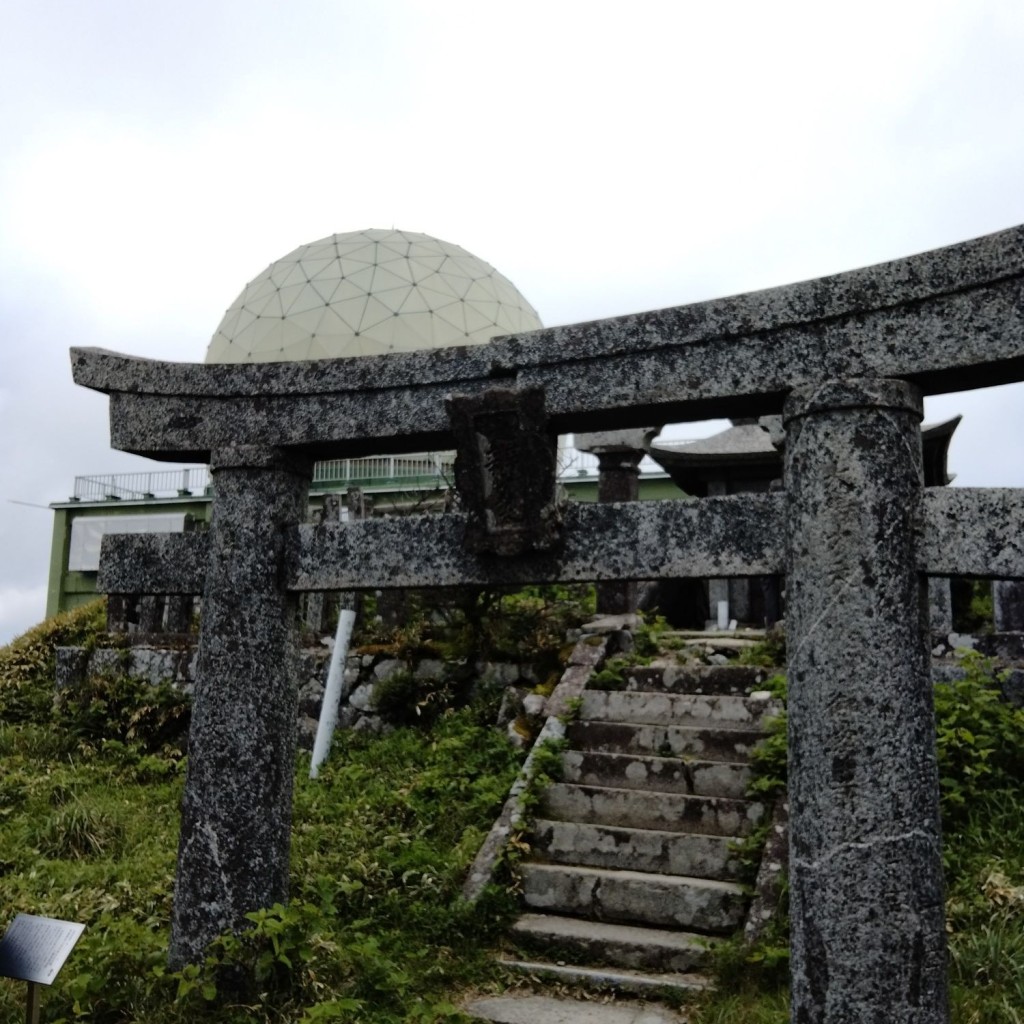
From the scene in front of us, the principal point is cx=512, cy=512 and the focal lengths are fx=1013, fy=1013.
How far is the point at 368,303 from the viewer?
781 inches

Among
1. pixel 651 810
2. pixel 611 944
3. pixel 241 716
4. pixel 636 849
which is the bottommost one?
pixel 611 944

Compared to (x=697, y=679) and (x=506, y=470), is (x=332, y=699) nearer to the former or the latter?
(x=697, y=679)

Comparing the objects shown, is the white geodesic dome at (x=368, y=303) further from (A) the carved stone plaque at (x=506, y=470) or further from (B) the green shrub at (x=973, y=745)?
(A) the carved stone plaque at (x=506, y=470)

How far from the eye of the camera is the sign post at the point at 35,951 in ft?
12.9

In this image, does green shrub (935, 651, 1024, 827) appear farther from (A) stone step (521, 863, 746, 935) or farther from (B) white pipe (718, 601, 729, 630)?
(B) white pipe (718, 601, 729, 630)

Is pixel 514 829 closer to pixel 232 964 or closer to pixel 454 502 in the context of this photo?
pixel 232 964

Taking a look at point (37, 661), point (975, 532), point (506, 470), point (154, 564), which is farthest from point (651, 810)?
point (37, 661)

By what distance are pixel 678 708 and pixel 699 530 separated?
159 inches

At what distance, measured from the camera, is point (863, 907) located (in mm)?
3412

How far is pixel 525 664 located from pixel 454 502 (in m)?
1.87

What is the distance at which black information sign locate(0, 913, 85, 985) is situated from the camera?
3.93 m

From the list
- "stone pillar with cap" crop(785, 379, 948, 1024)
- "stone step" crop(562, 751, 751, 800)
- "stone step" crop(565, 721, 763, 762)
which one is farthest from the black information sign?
"stone step" crop(565, 721, 763, 762)

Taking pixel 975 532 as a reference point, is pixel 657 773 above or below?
below

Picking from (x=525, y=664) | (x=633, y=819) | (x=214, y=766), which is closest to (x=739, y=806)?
(x=633, y=819)
